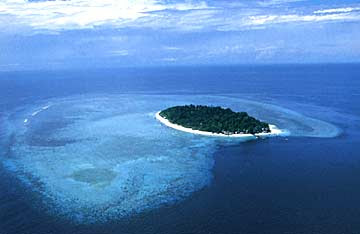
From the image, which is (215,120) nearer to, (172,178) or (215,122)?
(215,122)

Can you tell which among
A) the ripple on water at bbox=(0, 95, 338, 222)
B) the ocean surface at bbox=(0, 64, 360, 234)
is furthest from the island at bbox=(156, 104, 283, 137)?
the ripple on water at bbox=(0, 95, 338, 222)

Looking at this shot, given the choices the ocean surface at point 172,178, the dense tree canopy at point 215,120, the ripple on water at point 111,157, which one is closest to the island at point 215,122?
the dense tree canopy at point 215,120

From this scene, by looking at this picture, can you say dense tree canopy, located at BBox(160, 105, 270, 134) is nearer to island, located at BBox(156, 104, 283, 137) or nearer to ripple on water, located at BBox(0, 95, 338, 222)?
island, located at BBox(156, 104, 283, 137)

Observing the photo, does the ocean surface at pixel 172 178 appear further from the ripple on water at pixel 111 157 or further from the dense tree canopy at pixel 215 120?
the dense tree canopy at pixel 215 120

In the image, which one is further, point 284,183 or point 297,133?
point 297,133

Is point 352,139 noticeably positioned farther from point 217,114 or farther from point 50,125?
point 50,125

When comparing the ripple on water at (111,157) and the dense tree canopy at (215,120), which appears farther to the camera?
the dense tree canopy at (215,120)

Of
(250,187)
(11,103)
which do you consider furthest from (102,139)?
(11,103)

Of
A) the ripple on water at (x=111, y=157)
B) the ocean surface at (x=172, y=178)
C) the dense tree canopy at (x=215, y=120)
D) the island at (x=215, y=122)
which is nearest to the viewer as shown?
the ocean surface at (x=172, y=178)

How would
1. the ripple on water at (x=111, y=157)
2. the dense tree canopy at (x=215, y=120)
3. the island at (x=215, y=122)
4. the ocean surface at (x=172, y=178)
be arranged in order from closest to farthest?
the ocean surface at (x=172, y=178), the ripple on water at (x=111, y=157), the island at (x=215, y=122), the dense tree canopy at (x=215, y=120)
